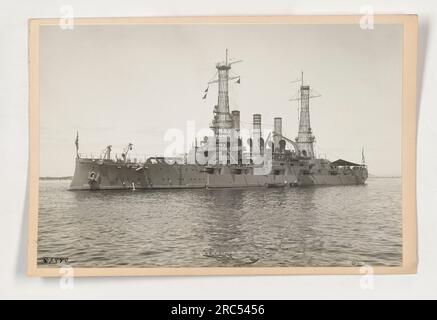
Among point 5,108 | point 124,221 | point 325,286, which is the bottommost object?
point 325,286

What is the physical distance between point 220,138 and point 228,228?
0.45 meters

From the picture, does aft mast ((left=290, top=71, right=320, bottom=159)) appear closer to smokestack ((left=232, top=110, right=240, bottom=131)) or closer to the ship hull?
the ship hull

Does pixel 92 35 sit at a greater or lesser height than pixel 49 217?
greater

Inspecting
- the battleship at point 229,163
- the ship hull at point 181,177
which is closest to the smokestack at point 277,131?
the battleship at point 229,163

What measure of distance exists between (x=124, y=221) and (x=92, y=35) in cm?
93

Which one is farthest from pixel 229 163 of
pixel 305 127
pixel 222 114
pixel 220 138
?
pixel 305 127

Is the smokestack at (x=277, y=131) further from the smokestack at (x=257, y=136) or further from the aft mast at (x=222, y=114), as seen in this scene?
the aft mast at (x=222, y=114)

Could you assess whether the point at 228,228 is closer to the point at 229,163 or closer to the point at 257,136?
the point at 229,163

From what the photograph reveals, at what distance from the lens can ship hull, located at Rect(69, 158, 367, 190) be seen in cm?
246

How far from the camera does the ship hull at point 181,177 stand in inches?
96.7

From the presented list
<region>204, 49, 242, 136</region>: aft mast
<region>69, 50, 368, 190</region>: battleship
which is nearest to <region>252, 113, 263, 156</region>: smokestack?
<region>69, 50, 368, 190</region>: battleship

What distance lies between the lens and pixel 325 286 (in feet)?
8.07
